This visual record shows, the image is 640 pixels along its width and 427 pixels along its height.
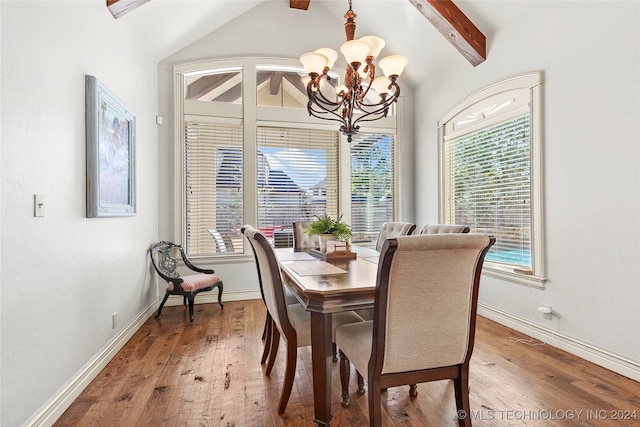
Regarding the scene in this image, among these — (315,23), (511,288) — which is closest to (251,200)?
(315,23)

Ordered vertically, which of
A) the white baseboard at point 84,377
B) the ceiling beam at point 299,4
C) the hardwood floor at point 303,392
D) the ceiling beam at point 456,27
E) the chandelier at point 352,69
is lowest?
the hardwood floor at point 303,392

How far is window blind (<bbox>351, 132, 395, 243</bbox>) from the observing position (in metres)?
4.78

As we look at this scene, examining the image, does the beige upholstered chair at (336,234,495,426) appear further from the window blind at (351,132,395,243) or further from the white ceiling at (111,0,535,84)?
the window blind at (351,132,395,243)

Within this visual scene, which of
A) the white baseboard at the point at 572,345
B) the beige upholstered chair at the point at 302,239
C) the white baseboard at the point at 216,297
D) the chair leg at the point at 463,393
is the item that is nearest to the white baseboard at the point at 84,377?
the white baseboard at the point at 216,297

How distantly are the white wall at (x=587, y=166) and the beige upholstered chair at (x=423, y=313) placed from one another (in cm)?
158

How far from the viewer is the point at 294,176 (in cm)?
453

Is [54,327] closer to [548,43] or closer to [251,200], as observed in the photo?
[251,200]

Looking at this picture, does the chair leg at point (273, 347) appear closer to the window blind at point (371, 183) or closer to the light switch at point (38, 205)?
the light switch at point (38, 205)

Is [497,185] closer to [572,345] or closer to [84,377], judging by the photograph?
[572,345]

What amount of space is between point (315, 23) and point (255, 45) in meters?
0.92

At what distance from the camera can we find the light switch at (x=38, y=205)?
1695mm

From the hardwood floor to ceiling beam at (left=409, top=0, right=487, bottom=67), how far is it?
293 centimetres

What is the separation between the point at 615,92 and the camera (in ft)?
7.54

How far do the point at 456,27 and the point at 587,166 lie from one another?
185 cm
